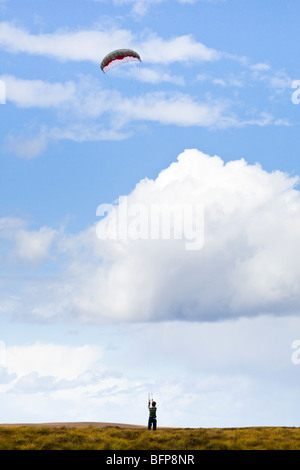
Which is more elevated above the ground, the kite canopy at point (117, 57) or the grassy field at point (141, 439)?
the kite canopy at point (117, 57)

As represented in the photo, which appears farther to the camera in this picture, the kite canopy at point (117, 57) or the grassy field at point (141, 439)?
the kite canopy at point (117, 57)

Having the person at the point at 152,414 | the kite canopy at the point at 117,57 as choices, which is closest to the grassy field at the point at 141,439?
the person at the point at 152,414

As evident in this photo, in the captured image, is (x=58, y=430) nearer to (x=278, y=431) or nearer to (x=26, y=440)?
(x=26, y=440)

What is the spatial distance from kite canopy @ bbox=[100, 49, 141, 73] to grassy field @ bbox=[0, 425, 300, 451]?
99.6 ft

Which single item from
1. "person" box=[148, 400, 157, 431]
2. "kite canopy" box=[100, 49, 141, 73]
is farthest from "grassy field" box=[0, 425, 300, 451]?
"kite canopy" box=[100, 49, 141, 73]

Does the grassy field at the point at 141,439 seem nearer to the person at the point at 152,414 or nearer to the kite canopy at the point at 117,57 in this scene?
the person at the point at 152,414

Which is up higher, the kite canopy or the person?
the kite canopy

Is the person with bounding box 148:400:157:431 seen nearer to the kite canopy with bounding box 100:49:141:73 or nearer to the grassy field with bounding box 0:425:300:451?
the grassy field with bounding box 0:425:300:451

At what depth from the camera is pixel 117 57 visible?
50750mm

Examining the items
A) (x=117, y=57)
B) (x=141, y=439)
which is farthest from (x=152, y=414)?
(x=117, y=57)

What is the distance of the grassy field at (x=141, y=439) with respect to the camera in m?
35.6

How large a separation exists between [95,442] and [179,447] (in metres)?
5.28

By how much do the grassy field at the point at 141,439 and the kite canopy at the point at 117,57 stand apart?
30348 millimetres

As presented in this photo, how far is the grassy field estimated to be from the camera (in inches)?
1403
